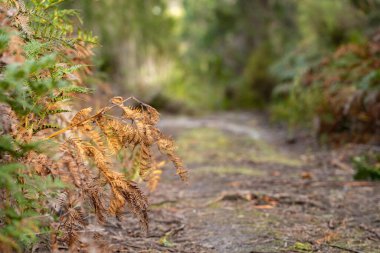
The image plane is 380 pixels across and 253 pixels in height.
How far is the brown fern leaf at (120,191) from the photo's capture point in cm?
212

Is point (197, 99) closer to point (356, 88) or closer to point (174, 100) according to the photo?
point (174, 100)

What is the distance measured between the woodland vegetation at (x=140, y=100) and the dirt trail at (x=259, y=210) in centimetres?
5

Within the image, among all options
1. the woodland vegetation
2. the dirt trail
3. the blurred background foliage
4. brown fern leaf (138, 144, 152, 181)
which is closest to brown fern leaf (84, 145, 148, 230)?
the woodland vegetation

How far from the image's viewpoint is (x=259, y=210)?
10.7ft

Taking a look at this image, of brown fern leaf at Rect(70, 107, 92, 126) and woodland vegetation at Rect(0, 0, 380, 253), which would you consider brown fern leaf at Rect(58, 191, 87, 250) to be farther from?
brown fern leaf at Rect(70, 107, 92, 126)

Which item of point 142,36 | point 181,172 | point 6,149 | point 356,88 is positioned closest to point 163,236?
point 181,172

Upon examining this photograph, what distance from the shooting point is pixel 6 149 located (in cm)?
171

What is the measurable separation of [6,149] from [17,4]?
2.36 ft


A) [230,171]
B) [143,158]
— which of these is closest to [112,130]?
[143,158]

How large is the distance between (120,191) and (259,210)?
138 cm

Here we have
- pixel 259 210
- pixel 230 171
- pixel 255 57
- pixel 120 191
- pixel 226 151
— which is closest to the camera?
pixel 120 191

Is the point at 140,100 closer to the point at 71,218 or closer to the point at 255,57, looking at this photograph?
the point at 71,218

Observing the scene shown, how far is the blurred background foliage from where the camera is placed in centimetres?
611

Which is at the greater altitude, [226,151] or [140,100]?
[140,100]
